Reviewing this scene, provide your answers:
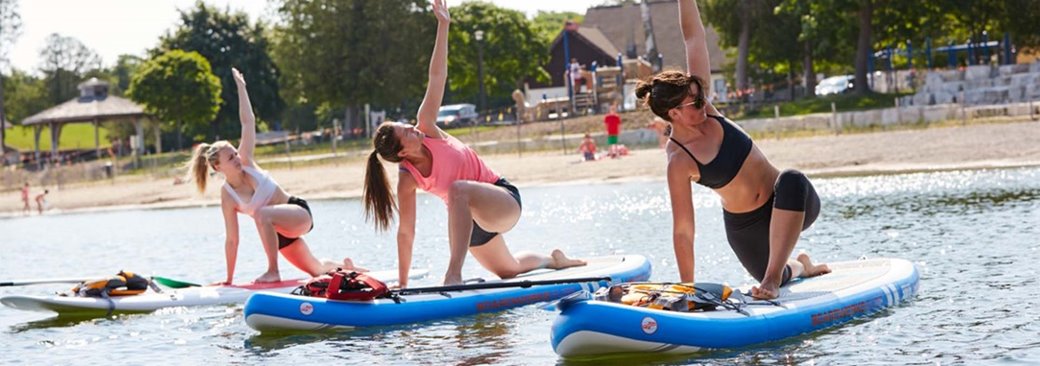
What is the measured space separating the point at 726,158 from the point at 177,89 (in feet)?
207

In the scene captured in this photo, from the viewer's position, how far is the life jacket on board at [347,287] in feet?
35.7

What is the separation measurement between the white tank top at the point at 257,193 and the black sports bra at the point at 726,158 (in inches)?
196

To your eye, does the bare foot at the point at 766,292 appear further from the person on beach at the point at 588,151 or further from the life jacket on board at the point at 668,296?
the person on beach at the point at 588,151

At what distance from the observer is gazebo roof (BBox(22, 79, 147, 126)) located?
69750 millimetres

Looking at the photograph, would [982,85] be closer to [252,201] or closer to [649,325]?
[252,201]

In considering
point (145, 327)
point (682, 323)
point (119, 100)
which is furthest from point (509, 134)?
point (682, 323)

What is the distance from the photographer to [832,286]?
10227 mm

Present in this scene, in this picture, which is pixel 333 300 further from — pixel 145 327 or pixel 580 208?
pixel 580 208

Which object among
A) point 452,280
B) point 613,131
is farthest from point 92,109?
point 452,280

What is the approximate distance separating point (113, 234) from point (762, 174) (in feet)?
73.3

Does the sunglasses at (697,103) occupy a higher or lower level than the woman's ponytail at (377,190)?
higher

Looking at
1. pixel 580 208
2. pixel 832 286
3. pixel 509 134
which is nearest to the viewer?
pixel 832 286

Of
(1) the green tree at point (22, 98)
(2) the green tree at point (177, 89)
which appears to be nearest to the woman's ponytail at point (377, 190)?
(2) the green tree at point (177, 89)

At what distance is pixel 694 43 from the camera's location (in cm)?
938
